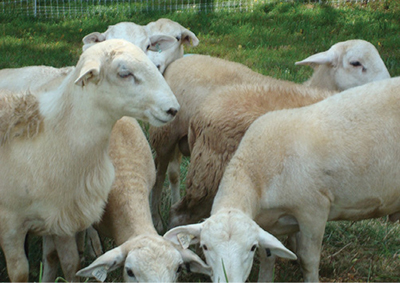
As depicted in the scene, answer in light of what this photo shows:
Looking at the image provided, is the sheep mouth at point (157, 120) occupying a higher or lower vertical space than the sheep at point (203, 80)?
higher

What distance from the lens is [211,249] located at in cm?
345

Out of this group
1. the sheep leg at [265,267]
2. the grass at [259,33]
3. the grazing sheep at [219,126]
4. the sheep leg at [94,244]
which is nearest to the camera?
the sheep leg at [265,267]

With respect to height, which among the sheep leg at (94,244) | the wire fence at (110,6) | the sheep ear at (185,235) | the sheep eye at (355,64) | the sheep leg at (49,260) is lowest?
the wire fence at (110,6)

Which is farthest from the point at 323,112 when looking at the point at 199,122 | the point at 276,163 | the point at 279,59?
the point at 279,59

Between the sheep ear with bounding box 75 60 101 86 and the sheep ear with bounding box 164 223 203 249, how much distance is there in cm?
99

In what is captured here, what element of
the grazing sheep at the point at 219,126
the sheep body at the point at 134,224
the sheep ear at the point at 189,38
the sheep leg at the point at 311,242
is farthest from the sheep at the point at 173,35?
the sheep leg at the point at 311,242

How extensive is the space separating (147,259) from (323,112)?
1590 mm

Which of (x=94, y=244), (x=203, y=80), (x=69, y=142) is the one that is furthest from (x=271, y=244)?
(x=203, y=80)

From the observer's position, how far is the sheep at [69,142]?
3.50 metres

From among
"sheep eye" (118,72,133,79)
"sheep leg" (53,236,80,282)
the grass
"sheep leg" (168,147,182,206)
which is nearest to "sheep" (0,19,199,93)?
"sheep leg" (168,147,182,206)

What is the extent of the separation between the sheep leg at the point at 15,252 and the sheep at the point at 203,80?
1421 mm

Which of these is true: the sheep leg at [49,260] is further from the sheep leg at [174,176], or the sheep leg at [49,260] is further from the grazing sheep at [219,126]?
the sheep leg at [174,176]

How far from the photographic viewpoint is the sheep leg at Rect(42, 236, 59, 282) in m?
4.20

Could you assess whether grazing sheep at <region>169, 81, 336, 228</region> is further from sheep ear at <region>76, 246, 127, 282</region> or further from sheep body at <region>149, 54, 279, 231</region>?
sheep ear at <region>76, 246, 127, 282</region>
